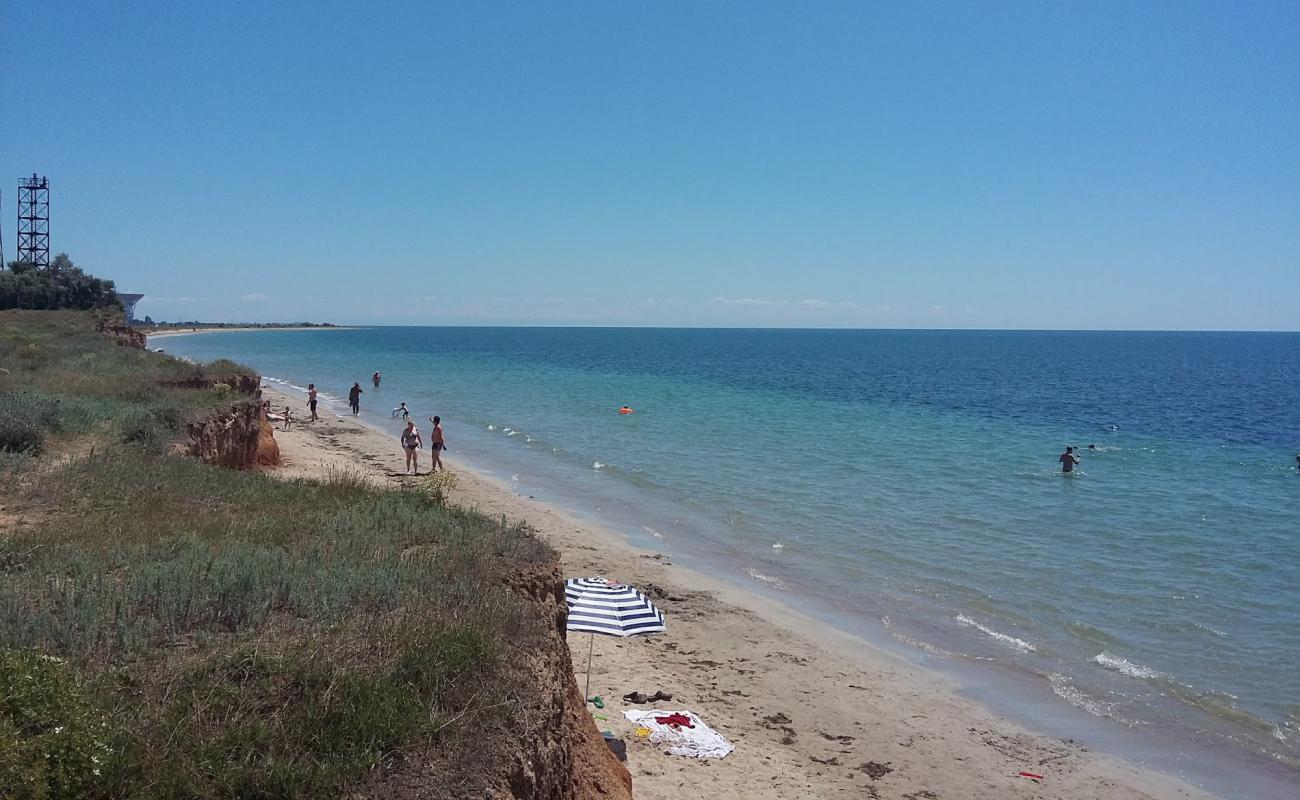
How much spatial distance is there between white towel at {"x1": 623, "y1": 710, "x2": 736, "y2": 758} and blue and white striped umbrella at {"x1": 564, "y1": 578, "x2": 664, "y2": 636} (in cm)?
109

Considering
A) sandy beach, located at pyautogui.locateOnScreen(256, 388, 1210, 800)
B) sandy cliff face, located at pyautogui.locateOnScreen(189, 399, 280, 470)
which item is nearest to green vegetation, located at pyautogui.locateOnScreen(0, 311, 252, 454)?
sandy cliff face, located at pyautogui.locateOnScreen(189, 399, 280, 470)

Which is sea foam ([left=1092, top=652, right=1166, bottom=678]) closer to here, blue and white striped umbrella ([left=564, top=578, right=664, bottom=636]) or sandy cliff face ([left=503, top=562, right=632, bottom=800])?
blue and white striped umbrella ([left=564, top=578, right=664, bottom=636])

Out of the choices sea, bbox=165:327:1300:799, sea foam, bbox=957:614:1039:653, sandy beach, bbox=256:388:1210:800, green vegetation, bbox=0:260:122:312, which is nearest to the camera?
sandy beach, bbox=256:388:1210:800

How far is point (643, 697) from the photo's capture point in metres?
10.5

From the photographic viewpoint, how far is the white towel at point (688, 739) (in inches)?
363

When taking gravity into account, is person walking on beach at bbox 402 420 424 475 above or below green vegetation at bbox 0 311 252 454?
below

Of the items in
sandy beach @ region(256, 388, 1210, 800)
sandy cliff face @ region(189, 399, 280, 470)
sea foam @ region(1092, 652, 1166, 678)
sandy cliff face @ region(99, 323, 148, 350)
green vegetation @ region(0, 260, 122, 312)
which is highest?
green vegetation @ region(0, 260, 122, 312)

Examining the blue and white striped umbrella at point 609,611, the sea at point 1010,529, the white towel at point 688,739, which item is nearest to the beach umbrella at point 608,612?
the blue and white striped umbrella at point 609,611

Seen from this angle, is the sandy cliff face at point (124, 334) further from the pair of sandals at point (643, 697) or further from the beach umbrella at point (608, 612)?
the pair of sandals at point (643, 697)

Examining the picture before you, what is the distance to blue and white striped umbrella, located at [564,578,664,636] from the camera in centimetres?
948

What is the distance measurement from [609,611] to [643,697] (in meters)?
1.58

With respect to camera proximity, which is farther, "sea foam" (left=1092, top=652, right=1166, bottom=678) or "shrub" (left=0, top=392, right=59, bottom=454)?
"sea foam" (left=1092, top=652, right=1166, bottom=678)

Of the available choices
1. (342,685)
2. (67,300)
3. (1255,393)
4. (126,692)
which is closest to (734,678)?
(342,685)

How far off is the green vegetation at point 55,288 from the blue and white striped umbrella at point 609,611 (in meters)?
55.0
